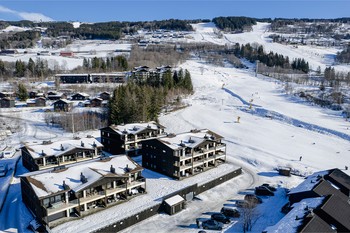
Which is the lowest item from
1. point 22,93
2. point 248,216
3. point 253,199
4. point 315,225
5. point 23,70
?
point 253,199

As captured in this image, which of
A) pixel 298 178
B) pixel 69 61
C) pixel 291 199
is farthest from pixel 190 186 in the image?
pixel 69 61

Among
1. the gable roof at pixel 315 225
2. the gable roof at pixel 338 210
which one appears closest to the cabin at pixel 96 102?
the gable roof at pixel 338 210

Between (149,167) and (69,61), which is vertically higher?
(69,61)

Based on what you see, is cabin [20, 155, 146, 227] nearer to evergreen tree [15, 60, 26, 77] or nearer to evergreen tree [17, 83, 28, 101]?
evergreen tree [17, 83, 28, 101]

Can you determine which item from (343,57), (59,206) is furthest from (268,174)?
(343,57)

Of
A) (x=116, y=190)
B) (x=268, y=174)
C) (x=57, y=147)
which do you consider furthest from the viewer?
(x=268, y=174)

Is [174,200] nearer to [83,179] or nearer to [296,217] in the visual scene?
[83,179]

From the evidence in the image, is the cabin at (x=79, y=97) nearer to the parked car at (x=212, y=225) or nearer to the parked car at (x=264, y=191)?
the parked car at (x=264, y=191)

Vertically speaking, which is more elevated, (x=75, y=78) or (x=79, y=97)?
(x=75, y=78)

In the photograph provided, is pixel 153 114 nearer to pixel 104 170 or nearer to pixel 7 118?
pixel 104 170
